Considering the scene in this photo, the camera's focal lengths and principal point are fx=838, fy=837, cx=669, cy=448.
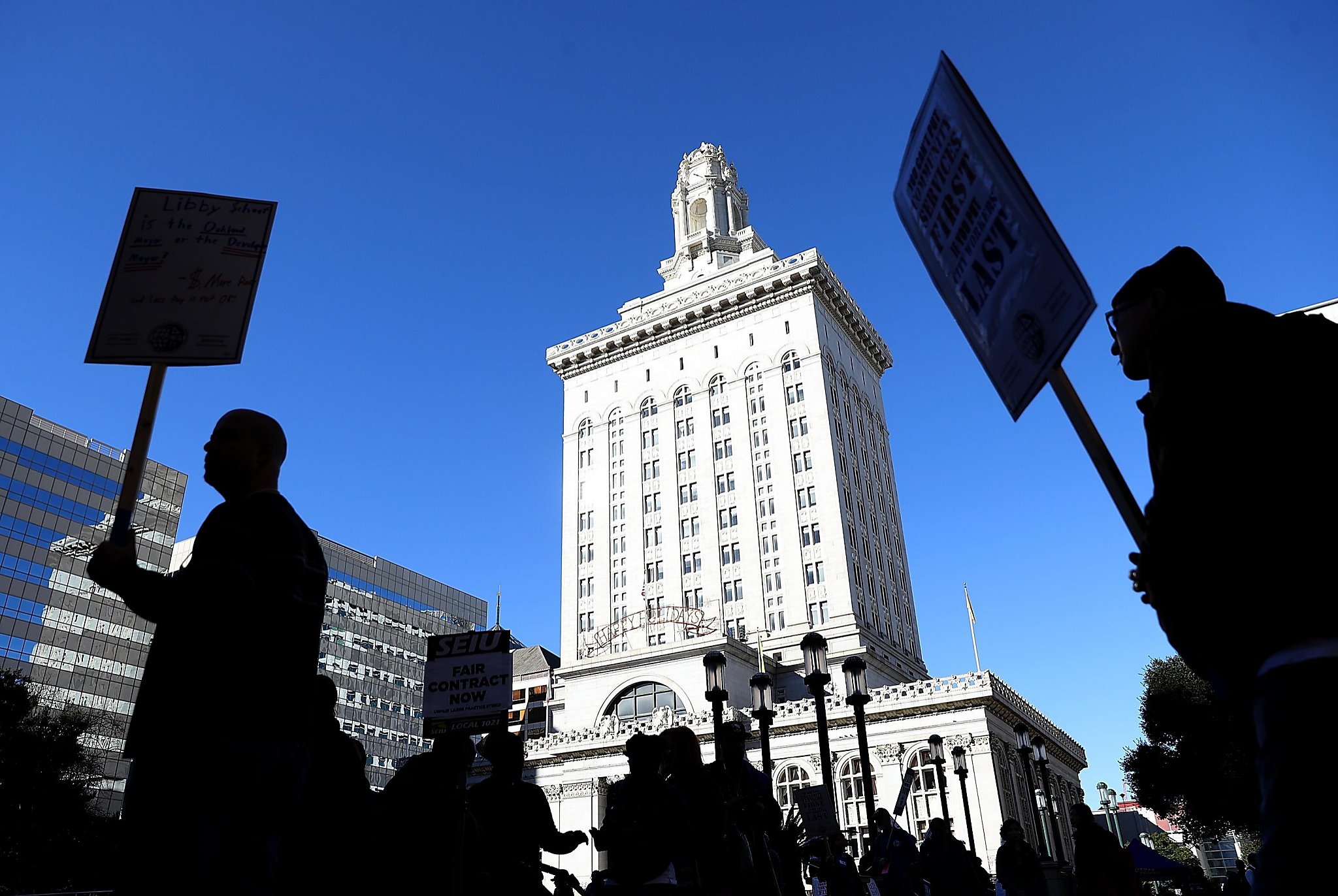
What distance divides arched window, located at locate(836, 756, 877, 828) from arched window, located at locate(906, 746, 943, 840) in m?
2.00

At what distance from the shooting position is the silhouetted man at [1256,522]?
2016mm

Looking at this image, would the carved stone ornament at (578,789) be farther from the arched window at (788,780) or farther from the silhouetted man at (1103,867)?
the silhouetted man at (1103,867)

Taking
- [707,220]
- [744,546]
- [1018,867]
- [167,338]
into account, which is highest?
[707,220]

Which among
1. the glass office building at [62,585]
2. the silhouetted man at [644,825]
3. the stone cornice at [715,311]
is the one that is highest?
the stone cornice at [715,311]

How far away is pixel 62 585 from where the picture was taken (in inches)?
2360

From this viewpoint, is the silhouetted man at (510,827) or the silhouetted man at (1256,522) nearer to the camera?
the silhouetted man at (1256,522)

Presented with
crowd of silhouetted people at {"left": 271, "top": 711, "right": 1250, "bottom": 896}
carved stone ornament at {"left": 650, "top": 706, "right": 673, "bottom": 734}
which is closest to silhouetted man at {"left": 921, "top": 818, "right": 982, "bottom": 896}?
crowd of silhouetted people at {"left": 271, "top": 711, "right": 1250, "bottom": 896}

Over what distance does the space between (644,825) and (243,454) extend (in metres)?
3.55

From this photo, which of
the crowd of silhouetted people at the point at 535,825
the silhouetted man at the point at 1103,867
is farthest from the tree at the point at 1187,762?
the crowd of silhouetted people at the point at 535,825

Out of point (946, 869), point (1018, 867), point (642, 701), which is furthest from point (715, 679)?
point (642, 701)

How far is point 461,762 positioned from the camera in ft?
18.4

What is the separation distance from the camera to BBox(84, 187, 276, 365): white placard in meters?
4.50

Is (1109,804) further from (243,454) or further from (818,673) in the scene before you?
(243,454)

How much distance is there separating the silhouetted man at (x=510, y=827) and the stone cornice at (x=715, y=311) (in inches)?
2520
